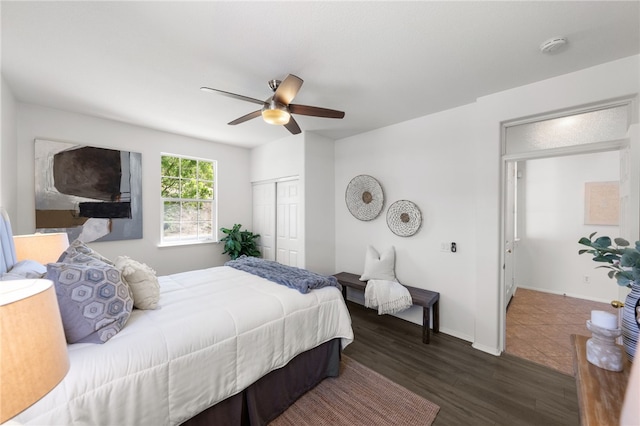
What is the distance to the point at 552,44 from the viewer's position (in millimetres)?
1778

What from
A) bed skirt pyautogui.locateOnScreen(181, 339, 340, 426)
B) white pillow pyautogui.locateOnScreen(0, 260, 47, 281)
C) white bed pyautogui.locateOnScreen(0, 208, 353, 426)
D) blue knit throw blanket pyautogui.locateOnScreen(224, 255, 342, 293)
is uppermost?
white pillow pyautogui.locateOnScreen(0, 260, 47, 281)

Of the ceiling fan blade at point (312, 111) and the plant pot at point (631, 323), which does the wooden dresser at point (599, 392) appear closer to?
the plant pot at point (631, 323)

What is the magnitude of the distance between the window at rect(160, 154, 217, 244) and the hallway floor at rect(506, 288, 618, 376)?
14.9 feet

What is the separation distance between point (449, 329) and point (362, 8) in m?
3.27

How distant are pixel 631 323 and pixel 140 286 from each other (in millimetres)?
2660

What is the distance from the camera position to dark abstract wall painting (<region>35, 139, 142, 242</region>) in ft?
9.58

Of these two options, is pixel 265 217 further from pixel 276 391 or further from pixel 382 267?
pixel 276 391

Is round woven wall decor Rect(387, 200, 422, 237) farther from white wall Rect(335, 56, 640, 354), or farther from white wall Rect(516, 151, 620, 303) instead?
white wall Rect(516, 151, 620, 303)

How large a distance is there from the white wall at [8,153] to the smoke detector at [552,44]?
14.4ft

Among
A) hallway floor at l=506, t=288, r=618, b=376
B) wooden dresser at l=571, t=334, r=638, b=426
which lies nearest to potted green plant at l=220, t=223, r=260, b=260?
hallway floor at l=506, t=288, r=618, b=376

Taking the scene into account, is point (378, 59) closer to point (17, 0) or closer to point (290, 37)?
point (290, 37)

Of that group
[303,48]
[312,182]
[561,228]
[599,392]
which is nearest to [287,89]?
[303,48]

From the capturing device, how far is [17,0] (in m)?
1.44

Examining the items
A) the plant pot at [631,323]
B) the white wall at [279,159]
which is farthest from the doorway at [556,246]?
the white wall at [279,159]
